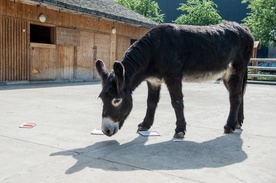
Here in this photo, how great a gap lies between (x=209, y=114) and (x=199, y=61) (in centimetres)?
201

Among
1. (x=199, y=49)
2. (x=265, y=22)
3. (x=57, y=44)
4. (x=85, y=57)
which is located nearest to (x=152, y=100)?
(x=199, y=49)

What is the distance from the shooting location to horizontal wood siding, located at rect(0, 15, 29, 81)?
36.9 ft

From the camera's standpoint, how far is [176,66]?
3908 mm

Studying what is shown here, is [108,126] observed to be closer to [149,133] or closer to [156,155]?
[156,155]

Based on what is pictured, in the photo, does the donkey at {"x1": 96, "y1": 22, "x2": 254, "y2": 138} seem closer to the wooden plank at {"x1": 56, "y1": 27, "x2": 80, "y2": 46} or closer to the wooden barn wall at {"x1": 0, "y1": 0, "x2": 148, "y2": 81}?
the wooden barn wall at {"x1": 0, "y1": 0, "x2": 148, "y2": 81}

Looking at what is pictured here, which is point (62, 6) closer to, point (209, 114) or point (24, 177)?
point (209, 114)

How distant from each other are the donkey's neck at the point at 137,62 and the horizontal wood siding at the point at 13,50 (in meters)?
9.01

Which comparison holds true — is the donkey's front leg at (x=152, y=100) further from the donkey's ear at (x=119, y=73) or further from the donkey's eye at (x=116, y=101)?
the donkey's ear at (x=119, y=73)

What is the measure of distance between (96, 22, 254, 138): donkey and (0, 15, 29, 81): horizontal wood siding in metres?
8.78

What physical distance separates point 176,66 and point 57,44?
10932mm

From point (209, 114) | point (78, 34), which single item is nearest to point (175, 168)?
point (209, 114)

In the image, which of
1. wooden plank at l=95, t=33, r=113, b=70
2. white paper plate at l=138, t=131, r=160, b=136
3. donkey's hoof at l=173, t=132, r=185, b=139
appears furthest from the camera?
wooden plank at l=95, t=33, r=113, b=70

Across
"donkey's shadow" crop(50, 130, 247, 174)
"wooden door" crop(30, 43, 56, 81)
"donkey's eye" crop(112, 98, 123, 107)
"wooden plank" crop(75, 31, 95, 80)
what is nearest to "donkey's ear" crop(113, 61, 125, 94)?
"donkey's eye" crop(112, 98, 123, 107)

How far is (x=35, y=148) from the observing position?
3289mm
